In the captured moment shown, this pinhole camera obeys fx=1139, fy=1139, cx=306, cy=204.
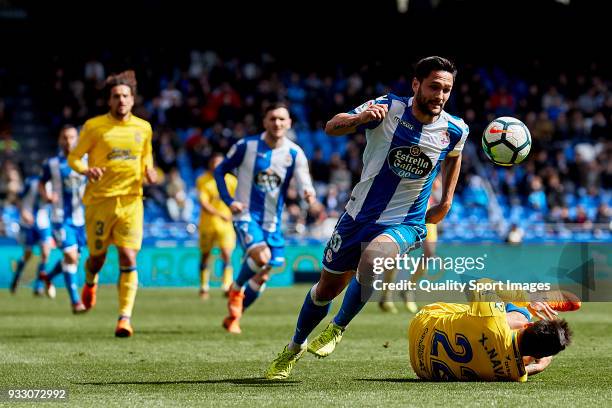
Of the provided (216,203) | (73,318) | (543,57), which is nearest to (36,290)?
(216,203)

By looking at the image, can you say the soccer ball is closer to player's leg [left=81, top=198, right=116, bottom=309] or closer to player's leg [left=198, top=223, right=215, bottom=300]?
player's leg [left=81, top=198, right=116, bottom=309]

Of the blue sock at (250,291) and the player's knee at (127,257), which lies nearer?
the player's knee at (127,257)

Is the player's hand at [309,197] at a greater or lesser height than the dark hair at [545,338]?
greater

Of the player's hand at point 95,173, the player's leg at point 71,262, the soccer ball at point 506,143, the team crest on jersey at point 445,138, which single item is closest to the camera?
the team crest on jersey at point 445,138

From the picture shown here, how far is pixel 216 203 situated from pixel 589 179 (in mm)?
10378

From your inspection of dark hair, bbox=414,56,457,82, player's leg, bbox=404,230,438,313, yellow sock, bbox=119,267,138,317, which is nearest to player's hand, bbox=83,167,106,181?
yellow sock, bbox=119,267,138,317

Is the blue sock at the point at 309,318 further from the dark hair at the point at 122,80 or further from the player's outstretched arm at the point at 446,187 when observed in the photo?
the dark hair at the point at 122,80

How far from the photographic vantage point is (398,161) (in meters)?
7.61

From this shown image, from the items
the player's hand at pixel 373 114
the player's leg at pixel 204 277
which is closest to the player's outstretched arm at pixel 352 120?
the player's hand at pixel 373 114

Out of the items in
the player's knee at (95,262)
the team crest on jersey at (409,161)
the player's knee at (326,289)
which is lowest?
the player's knee at (95,262)

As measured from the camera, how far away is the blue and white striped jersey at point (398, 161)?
7.57 meters

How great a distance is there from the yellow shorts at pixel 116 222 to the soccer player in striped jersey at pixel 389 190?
13.0 ft

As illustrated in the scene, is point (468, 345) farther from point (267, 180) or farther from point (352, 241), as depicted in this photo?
point (267, 180)

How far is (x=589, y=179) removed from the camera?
26266mm
